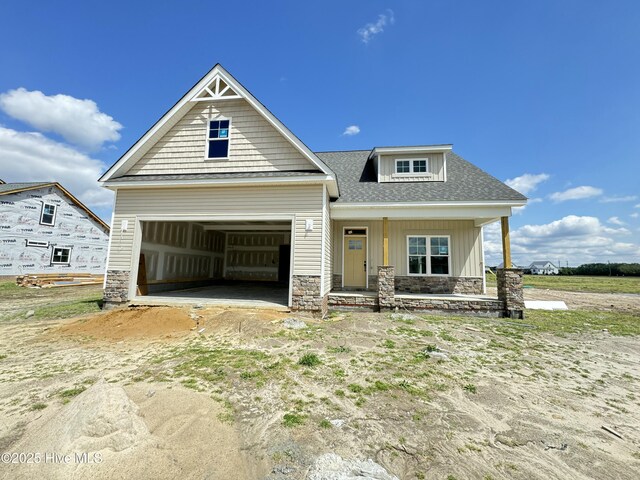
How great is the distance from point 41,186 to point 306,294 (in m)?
22.1

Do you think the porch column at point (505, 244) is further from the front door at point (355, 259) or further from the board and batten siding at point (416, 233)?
the front door at point (355, 259)

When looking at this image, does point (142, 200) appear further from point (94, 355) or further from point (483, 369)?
point (483, 369)

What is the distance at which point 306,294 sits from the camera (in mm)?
8648

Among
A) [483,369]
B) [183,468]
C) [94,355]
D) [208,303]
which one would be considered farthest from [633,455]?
[208,303]

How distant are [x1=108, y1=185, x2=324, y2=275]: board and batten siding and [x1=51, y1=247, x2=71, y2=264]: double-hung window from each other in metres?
15.8

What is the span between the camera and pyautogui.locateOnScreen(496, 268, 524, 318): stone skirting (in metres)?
9.20

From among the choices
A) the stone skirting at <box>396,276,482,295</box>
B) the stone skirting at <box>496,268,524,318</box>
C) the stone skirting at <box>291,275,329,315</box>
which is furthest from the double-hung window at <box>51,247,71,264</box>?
the stone skirting at <box>496,268,524,318</box>

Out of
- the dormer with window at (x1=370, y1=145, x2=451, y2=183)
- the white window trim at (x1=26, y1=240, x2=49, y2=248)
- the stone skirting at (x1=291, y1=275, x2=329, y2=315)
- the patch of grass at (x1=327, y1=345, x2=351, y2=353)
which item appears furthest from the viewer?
the white window trim at (x1=26, y1=240, x2=49, y2=248)

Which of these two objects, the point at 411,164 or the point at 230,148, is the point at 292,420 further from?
the point at 411,164

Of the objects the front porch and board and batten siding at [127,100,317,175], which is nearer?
board and batten siding at [127,100,317,175]

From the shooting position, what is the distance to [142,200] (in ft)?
31.9

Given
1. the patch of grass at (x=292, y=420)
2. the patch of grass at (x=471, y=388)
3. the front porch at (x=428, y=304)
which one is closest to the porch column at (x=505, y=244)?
the front porch at (x=428, y=304)

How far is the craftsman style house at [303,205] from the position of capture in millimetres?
9023

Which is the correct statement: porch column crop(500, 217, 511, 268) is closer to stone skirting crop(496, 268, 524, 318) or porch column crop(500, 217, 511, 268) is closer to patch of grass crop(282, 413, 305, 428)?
stone skirting crop(496, 268, 524, 318)
